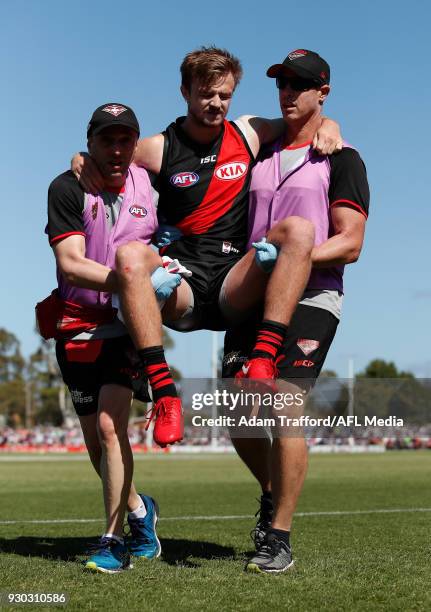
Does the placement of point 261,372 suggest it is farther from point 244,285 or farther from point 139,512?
point 139,512

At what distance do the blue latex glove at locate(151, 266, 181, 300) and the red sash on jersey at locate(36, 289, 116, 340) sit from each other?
66 cm

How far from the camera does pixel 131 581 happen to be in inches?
188

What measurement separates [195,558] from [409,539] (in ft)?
6.12

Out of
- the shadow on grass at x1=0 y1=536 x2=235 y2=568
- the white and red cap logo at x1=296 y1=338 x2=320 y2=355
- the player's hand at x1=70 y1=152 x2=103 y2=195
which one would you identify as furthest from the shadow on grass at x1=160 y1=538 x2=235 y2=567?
the player's hand at x1=70 y1=152 x2=103 y2=195

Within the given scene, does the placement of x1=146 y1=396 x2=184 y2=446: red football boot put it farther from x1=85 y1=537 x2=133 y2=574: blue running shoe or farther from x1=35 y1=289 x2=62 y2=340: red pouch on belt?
x1=35 y1=289 x2=62 y2=340: red pouch on belt

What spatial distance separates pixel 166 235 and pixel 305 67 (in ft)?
4.48

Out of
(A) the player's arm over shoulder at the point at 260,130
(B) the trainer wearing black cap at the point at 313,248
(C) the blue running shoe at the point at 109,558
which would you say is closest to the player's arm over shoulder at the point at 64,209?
(B) the trainer wearing black cap at the point at 313,248

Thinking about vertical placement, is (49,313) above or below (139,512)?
above

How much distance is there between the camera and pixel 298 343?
17.7ft

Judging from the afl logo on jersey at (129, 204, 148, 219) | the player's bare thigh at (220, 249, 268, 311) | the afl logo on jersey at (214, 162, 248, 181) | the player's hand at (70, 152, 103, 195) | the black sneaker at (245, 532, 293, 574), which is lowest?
the black sneaker at (245, 532, 293, 574)

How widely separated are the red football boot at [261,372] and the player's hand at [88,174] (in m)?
1.51

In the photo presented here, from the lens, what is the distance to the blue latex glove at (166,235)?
5.97m

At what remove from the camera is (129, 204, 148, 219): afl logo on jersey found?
5.75 meters

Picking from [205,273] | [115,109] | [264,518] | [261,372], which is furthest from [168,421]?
[115,109]
